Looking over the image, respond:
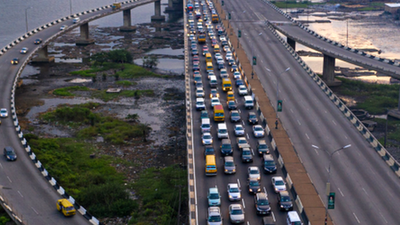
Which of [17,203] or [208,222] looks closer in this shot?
[208,222]

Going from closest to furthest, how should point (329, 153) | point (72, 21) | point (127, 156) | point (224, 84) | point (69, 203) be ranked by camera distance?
point (69, 203)
point (329, 153)
point (127, 156)
point (224, 84)
point (72, 21)

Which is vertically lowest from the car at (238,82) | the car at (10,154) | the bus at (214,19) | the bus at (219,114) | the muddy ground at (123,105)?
the muddy ground at (123,105)

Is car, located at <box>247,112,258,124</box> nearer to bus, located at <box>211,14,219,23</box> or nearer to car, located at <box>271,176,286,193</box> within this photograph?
car, located at <box>271,176,286,193</box>

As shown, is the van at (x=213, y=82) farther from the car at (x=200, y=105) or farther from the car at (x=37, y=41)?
the car at (x=37, y=41)

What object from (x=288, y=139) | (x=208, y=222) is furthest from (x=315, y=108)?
(x=208, y=222)

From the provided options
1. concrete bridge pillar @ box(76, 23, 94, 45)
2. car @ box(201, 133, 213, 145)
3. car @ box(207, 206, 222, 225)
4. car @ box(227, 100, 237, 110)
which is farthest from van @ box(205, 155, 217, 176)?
concrete bridge pillar @ box(76, 23, 94, 45)

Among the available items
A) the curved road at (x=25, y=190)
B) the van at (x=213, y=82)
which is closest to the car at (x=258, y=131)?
the van at (x=213, y=82)

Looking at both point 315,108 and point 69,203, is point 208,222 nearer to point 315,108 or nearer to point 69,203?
point 69,203
